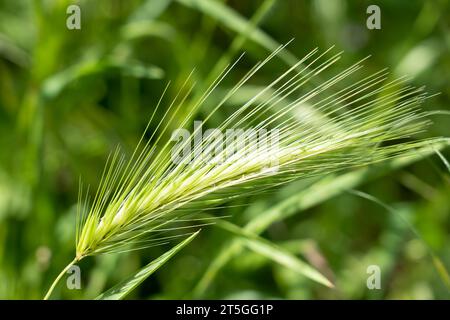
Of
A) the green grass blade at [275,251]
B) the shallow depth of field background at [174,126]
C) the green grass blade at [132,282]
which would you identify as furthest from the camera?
the shallow depth of field background at [174,126]

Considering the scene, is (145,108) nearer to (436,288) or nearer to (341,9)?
(341,9)

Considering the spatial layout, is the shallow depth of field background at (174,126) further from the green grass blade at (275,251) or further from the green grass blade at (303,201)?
the green grass blade at (275,251)

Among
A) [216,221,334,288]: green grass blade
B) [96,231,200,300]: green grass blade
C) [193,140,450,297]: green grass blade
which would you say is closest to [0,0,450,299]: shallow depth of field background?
[193,140,450,297]: green grass blade

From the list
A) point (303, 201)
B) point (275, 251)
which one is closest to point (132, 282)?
point (275, 251)

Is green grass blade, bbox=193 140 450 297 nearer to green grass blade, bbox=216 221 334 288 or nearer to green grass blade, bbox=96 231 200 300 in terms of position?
green grass blade, bbox=216 221 334 288

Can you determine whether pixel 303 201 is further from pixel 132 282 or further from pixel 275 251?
pixel 132 282

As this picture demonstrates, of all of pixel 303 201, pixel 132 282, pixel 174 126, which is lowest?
pixel 132 282

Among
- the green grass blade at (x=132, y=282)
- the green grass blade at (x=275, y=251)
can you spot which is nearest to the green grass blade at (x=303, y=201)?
the green grass blade at (x=275, y=251)
